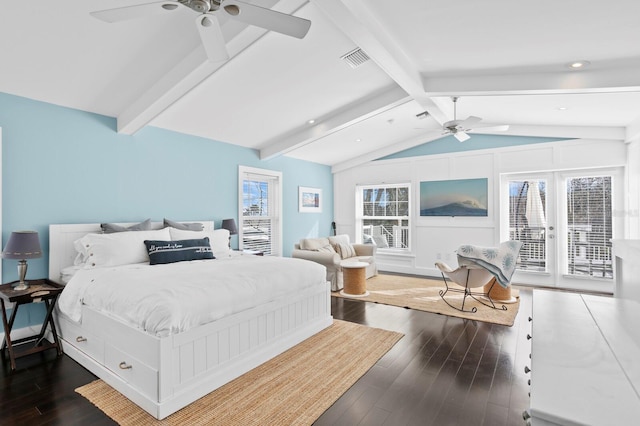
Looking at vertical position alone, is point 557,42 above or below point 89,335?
above

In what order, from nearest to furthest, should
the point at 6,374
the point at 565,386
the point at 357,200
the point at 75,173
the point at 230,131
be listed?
1. the point at 565,386
2. the point at 6,374
3. the point at 75,173
4. the point at 230,131
5. the point at 357,200

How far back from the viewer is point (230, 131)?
504 cm

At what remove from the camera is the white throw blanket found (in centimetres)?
432

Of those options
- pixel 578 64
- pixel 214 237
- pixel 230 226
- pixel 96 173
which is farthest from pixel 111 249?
pixel 578 64

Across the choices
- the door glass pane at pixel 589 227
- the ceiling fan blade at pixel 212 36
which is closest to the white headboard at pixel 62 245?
the ceiling fan blade at pixel 212 36

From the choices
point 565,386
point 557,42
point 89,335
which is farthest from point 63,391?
point 557,42

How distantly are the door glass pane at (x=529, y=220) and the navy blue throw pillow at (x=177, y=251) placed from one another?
5171 mm

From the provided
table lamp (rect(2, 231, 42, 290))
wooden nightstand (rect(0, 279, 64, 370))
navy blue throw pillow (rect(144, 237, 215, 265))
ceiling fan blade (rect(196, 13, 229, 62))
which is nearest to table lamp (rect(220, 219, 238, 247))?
navy blue throw pillow (rect(144, 237, 215, 265))

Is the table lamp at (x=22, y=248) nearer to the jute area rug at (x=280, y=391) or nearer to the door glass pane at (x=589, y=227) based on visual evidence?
the jute area rug at (x=280, y=391)

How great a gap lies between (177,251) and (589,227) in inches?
244

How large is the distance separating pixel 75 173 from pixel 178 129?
4.65ft

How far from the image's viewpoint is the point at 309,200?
7.22 metres

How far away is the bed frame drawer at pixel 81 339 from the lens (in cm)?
265

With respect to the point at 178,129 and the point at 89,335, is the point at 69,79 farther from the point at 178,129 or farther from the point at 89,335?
the point at 89,335
